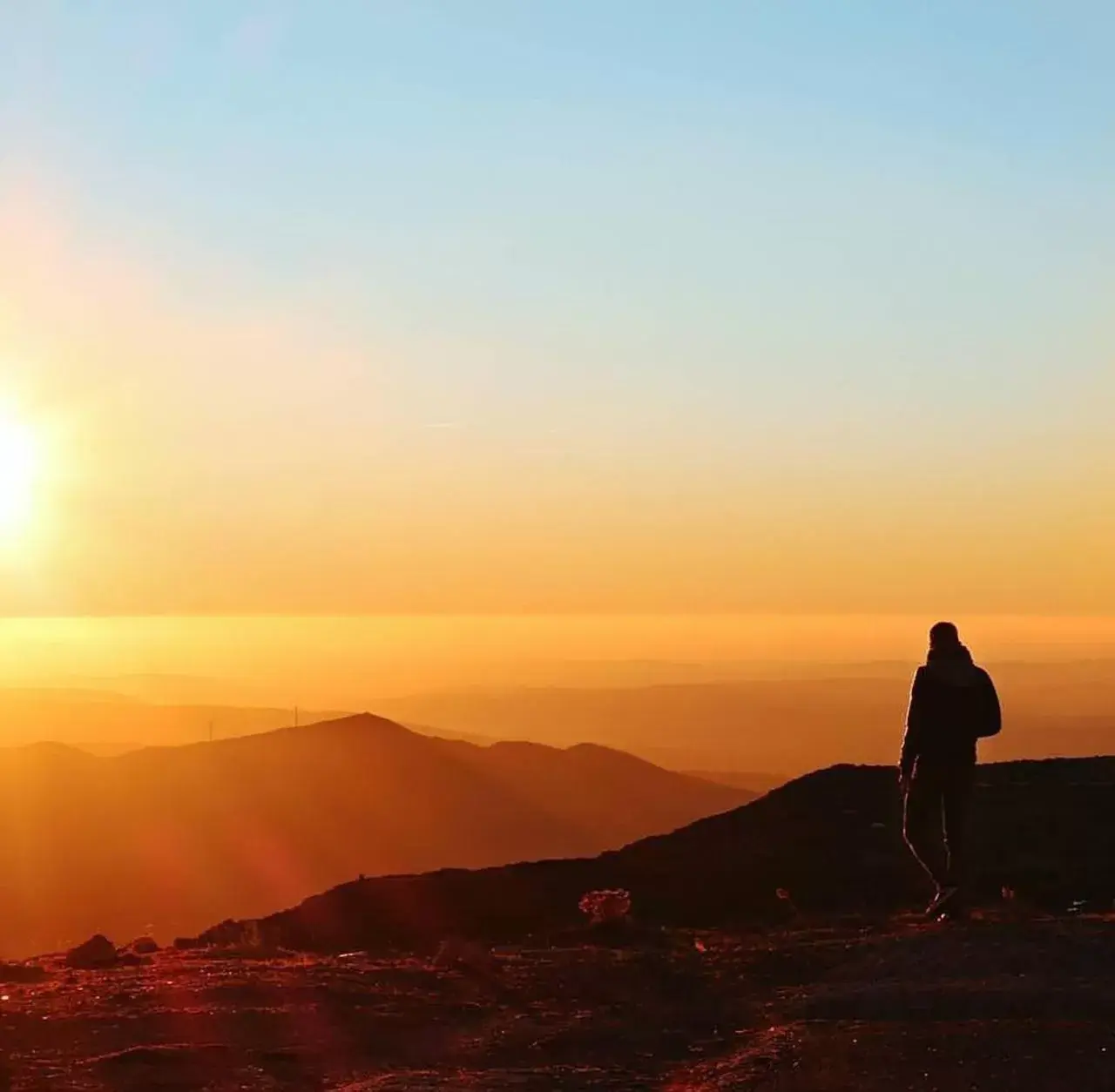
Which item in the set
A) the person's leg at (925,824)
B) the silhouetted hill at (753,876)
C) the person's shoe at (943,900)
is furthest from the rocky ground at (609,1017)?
the silhouetted hill at (753,876)

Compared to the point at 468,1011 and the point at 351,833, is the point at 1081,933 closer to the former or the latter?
the point at 468,1011

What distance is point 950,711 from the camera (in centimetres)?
1277

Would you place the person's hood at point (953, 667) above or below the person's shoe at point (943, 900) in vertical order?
above

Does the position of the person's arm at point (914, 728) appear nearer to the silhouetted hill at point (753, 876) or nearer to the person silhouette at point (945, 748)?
the person silhouette at point (945, 748)

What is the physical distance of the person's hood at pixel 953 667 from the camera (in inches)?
504

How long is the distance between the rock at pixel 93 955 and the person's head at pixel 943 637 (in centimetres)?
671

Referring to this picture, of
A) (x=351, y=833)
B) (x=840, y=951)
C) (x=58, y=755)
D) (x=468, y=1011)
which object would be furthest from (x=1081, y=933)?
(x=58, y=755)


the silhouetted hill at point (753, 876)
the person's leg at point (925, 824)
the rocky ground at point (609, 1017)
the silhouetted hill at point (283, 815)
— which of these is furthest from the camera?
the silhouetted hill at point (283, 815)

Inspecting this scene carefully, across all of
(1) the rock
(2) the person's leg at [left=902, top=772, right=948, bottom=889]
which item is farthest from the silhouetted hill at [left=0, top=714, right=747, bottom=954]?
(2) the person's leg at [left=902, top=772, right=948, bottom=889]

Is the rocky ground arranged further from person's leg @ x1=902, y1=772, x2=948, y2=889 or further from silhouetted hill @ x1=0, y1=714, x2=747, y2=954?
silhouetted hill @ x1=0, y1=714, x2=747, y2=954

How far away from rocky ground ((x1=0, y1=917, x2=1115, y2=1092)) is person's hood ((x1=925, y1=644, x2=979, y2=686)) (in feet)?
5.90

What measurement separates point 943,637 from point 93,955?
7.12 metres

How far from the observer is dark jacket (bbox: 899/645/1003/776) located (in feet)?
41.9

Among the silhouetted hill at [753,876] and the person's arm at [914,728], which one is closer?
the person's arm at [914,728]
